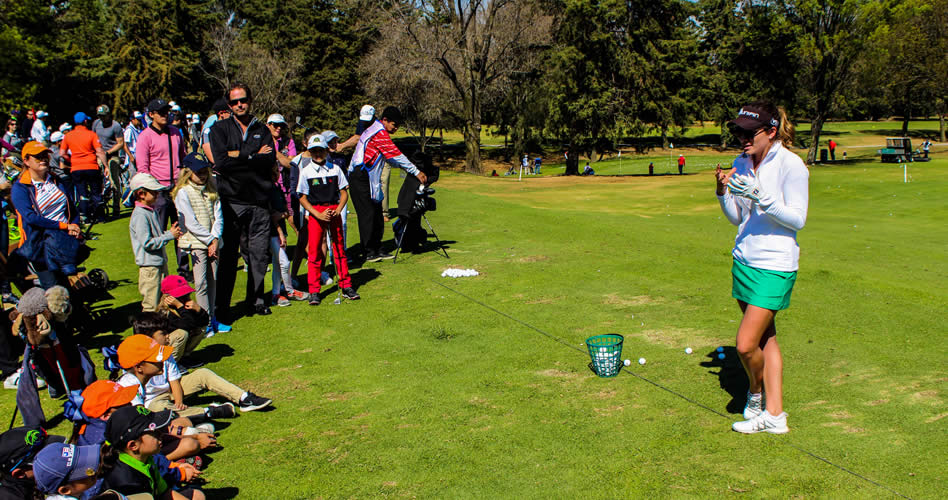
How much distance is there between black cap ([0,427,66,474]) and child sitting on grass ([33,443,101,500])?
0.32m

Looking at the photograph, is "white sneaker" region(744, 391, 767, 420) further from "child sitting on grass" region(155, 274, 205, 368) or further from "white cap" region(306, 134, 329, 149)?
"white cap" region(306, 134, 329, 149)

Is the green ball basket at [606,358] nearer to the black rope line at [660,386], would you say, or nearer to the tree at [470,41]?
the black rope line at [660,386]

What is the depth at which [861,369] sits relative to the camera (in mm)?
6609

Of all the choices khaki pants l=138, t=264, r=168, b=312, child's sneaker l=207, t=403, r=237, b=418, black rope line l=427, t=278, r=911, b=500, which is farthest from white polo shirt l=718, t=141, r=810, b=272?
khaki pants l=138, t=264, r=168, b=312

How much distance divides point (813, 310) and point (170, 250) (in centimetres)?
1119

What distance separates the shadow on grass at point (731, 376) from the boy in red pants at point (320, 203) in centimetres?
516

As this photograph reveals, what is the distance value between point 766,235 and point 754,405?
4.49 feet

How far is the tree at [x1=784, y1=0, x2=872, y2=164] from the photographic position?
4150cm

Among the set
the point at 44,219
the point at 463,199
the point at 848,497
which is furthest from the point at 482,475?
the point at 463,199

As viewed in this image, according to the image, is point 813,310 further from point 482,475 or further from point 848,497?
point 482,475

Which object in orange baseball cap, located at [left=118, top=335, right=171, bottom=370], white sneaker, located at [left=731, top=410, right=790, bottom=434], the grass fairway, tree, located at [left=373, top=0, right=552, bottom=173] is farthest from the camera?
tree, located at [left=373, top=0, right=552, bottom=173]

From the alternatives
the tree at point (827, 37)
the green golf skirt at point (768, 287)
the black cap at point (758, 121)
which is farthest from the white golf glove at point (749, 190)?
the tree at point (827, 37)

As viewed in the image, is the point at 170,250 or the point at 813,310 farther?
the point at 170,250

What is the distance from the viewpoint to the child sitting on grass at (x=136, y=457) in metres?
4.28
